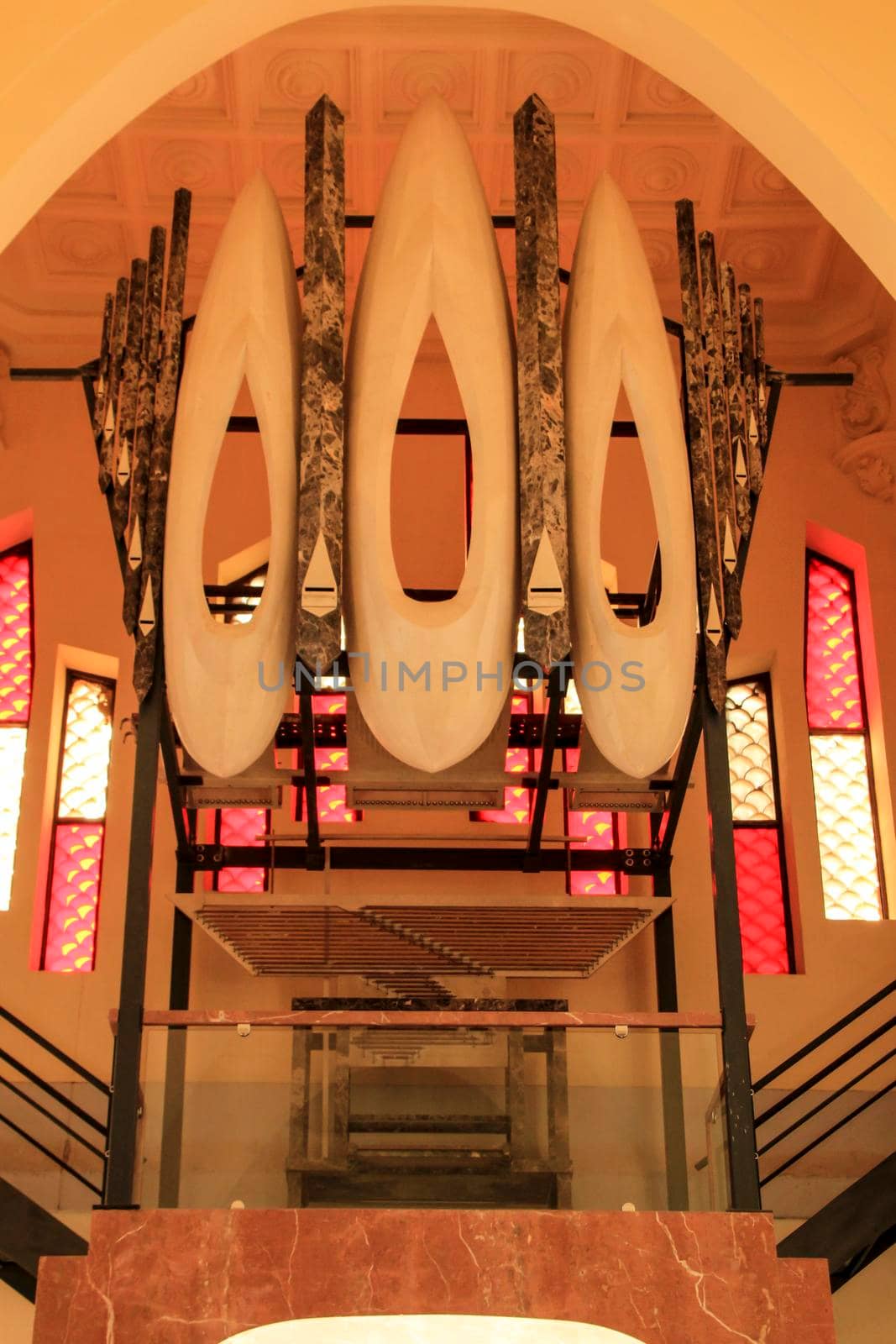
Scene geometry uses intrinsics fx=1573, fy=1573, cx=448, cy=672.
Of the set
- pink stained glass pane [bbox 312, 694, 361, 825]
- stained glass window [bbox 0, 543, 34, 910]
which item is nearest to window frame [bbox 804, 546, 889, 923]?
pink stained glass pane [bbox 312, 694, 361, 825]

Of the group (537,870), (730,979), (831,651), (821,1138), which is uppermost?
(831,651)

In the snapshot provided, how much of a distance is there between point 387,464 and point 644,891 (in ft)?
11.5

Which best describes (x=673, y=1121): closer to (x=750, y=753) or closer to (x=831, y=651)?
(x=750, y=753)

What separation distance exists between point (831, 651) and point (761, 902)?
1582 mm

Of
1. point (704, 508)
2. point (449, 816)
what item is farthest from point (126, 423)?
point (449, 816)

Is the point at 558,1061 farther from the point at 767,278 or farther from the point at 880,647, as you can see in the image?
the point at 767,278

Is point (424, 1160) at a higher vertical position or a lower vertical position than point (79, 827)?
lower

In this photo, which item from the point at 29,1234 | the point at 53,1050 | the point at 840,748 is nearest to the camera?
the point at 29,1234

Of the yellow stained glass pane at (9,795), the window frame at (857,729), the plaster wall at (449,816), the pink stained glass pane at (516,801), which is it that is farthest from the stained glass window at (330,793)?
the window frame at (857,729)

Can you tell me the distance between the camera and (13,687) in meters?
9.07

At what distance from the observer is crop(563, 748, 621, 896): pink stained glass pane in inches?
339

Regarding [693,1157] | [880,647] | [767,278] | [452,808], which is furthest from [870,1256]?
[767,278]

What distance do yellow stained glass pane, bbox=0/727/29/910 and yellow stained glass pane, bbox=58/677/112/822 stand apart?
0.24 m

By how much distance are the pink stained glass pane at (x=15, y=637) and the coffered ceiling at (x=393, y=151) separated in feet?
4.28
